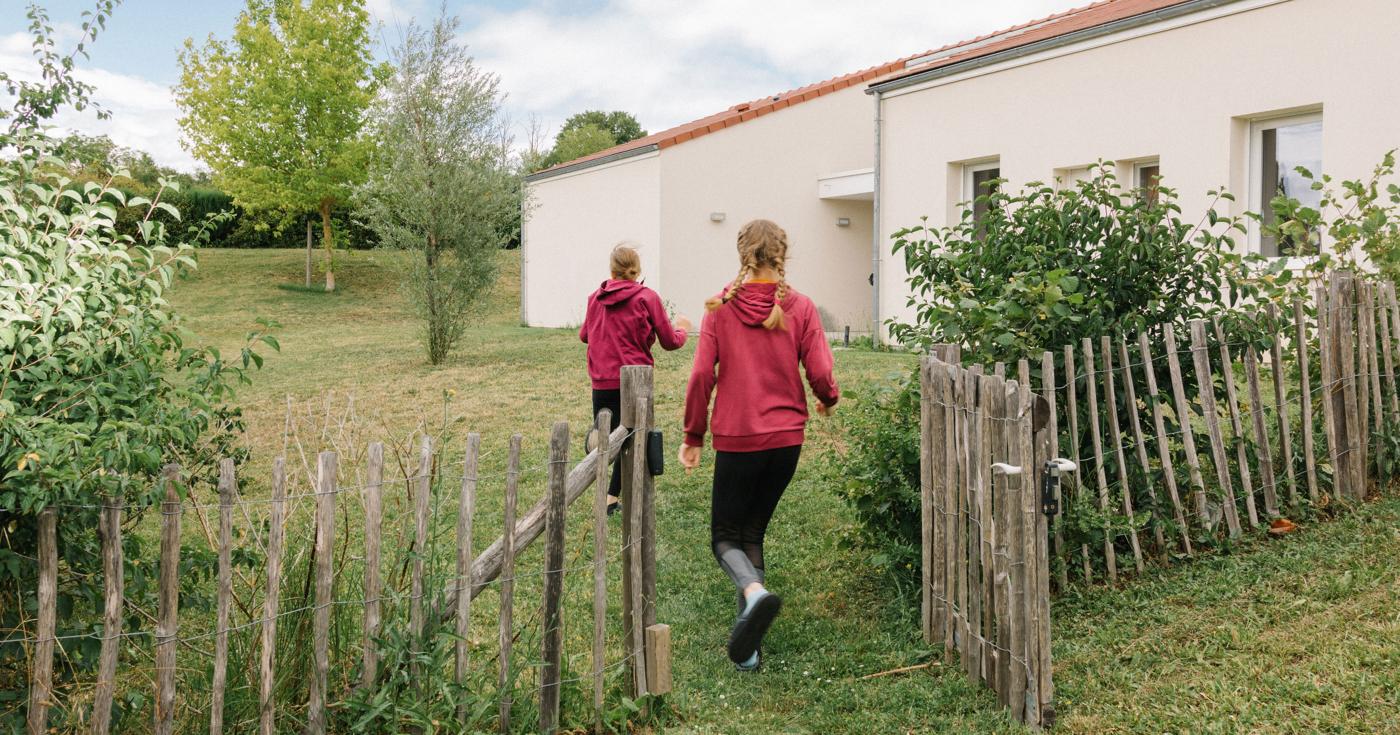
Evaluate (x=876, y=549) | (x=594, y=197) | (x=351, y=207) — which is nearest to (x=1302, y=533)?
(x=876, y=549)

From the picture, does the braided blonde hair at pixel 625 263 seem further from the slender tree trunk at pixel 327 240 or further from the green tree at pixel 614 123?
the green tree at pixel 614 123

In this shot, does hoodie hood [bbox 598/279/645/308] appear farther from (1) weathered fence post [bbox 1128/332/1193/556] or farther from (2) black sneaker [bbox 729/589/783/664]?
(1) weathered fence post [bbox 1128/332/1193/556]

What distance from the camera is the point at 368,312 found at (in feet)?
89.4

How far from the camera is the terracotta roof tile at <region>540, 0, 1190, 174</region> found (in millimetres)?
11848

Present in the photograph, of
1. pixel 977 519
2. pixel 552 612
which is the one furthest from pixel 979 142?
pixel 552 612

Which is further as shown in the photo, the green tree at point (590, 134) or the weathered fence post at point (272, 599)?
the green tree at point (590, 134)

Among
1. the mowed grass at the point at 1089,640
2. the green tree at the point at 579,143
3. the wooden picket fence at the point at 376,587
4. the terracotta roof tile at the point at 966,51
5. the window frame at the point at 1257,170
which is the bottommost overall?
the mowed grass at the point at 1089,640

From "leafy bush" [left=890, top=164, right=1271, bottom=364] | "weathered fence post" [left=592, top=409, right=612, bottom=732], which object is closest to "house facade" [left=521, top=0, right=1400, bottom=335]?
"leafy bush" [left=890, top=164, right=1271, bottom=364]

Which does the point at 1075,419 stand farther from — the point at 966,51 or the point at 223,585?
the point at 966,51

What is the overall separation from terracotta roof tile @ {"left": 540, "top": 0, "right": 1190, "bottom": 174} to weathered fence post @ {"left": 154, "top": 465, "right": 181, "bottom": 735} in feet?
35.1

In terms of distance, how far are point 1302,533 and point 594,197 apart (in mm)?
17099

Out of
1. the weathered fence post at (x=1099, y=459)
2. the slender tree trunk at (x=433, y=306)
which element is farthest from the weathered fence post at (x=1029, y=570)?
the slender tree trunk at (x=433, y=306)

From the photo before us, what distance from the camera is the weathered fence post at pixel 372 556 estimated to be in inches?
124

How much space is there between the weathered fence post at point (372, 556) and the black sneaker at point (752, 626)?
4.97ft
